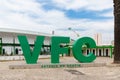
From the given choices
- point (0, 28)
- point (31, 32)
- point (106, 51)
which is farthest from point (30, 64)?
point (106, 51)

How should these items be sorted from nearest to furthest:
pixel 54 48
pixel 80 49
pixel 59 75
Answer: pixel 59 75, pixel 54 48, pixel 80 49

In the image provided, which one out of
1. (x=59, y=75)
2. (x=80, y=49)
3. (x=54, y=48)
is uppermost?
(x=54, y=48)

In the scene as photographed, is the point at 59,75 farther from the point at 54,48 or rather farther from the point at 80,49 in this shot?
the point at 80,49

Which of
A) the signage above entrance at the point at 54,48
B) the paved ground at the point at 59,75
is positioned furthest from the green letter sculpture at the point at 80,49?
the paved ground at the point at 59,75

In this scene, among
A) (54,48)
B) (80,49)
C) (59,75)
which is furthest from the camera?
(80,49)

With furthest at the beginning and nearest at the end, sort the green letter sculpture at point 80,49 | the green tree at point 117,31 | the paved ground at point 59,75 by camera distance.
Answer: the green letter sculpture at point 80,49, the green tree at point 117,31, the paved ground at point 59,75

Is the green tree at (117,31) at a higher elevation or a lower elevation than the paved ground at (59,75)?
higher

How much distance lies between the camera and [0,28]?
54406mm

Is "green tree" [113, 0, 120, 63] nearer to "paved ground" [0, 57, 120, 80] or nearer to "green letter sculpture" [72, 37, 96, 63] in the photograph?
"green letter sculpture" [72, 37, 96, 63]

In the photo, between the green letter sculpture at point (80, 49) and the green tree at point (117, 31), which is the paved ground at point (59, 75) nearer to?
the green tree at point (117, 31)

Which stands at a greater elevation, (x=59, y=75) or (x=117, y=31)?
(x=117, y=31)

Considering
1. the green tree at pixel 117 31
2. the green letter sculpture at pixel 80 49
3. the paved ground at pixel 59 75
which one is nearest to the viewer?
the paved ground at pixel 59 75

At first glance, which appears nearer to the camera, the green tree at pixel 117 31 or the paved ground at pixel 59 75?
the paved ground at pixel 59 75

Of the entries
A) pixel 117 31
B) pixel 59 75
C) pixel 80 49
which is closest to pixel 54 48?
pixel 80 49
